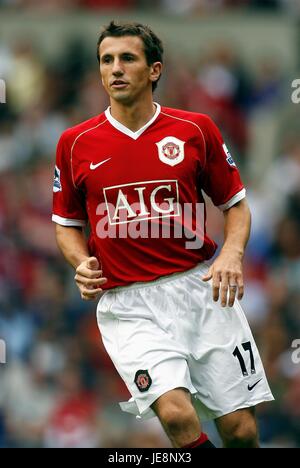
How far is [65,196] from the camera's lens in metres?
8.16

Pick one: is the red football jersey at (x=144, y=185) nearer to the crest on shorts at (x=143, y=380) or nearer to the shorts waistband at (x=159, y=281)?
the shorts waistband at (x=159, y=281)

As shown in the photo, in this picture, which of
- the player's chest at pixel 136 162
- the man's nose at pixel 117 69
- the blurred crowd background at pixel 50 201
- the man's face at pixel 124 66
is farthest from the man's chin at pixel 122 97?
the blurred crowd background at pixel 50 201

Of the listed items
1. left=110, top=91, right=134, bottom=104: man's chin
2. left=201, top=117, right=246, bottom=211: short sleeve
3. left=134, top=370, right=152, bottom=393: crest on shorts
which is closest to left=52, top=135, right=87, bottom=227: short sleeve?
left=110, top=91, right=134, bottom=104: man's chin

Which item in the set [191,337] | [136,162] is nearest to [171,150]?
[136,162]

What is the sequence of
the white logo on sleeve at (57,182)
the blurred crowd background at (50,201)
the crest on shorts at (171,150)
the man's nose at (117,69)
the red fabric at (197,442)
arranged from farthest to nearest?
the blurred crowd background at (50,201), the white logo on sleeve at (57,182), the crest on shorts at (171,150), the man's nose at (117,69), the red fabric at (197,442)

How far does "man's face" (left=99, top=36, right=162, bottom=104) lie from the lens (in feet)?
25.7

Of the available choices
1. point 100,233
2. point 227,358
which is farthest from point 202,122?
point 227,358

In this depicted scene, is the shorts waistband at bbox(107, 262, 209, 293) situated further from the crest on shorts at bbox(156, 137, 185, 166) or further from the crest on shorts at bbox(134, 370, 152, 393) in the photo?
the crest on shorts at bbox(156, 137, 185, 166)

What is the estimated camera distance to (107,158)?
7.94m

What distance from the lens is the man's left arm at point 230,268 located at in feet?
25.1

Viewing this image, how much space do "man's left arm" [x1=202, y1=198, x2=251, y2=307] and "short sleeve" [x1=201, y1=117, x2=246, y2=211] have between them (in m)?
0.17

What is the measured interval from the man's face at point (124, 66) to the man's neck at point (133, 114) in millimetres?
66

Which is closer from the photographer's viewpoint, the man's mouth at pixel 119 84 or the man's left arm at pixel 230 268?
the man's left arm at pixel 230 268

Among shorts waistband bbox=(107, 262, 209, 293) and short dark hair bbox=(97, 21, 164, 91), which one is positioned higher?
short dark hair bbox=(97, 21, 164, 91)
